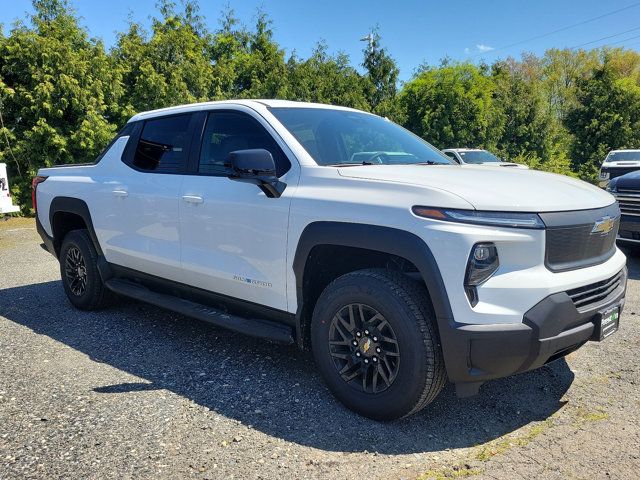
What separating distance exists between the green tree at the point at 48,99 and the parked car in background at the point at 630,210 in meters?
10.5

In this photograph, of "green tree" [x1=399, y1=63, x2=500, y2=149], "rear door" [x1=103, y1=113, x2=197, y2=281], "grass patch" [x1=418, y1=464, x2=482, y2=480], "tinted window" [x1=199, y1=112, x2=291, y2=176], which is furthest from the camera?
"green tree" [x1=399, y1=63, x2=500, y2=149]

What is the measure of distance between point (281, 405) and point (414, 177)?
63.2 inches

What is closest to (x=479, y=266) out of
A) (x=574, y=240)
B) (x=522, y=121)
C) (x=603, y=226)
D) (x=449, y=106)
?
(x=574, y=240)

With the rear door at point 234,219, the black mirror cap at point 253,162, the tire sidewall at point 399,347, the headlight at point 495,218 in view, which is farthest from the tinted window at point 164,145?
the headlight at point 495,218

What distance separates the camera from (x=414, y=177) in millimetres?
2977

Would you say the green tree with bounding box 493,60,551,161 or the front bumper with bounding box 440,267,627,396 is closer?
the front bumper with bounding box 440,267,627,396

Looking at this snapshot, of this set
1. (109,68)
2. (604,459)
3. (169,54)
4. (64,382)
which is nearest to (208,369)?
(64,382)

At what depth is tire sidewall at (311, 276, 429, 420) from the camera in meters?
2.77

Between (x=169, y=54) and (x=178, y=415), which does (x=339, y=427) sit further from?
(x=169, y=54)

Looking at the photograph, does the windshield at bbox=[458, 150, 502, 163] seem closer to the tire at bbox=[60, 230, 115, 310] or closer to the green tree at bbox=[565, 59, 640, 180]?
the green tree at bbox=[565, 59, 640, 180]

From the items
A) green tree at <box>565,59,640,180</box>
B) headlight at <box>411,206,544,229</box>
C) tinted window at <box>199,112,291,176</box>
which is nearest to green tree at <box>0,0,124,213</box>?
tinted window at <box>199,112,291,176</box>

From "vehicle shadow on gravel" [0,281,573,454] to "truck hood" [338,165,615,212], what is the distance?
128 centimetres

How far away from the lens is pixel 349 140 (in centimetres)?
380

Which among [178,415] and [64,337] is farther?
[64,337]
